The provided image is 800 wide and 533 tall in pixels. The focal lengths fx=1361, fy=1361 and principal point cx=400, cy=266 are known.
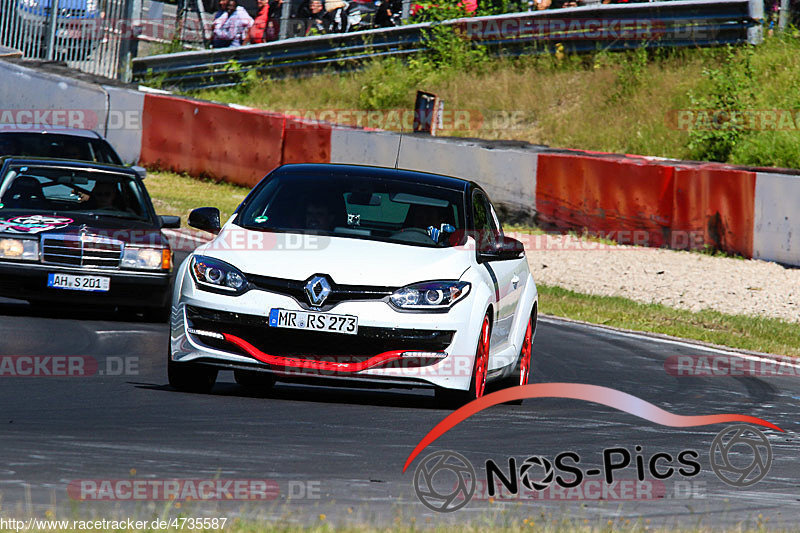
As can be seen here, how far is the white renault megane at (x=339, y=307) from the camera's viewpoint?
771 cm

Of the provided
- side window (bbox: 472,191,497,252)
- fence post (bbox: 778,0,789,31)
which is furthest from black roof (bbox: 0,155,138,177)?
fence post (bbox: 778,0,789,31)

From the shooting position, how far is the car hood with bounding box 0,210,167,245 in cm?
1211

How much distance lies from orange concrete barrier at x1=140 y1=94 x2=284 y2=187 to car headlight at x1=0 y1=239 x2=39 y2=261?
38.6 feet

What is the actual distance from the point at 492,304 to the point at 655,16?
17341mm

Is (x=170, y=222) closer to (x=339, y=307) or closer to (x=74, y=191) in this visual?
(x=74, y=191)

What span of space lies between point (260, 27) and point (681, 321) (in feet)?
59.1

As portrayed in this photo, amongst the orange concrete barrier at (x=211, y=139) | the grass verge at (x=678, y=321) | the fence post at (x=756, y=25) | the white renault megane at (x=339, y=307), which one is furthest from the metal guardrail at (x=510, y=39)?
the white renault megane at (x=339, y=307)

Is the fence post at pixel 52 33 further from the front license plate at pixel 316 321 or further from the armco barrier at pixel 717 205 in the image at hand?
the front license plate at pixel 316 321

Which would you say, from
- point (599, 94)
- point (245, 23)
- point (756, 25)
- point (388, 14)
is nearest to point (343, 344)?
point (756, 25)

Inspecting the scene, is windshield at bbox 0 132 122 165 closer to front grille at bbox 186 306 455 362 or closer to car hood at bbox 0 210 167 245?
car hood at bbox 0 210 167 245

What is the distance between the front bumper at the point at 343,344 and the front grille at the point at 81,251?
4.48 metres

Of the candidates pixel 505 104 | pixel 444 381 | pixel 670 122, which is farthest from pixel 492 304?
pixel 505 104

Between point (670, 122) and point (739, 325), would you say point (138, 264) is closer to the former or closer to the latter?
point (739, 325)

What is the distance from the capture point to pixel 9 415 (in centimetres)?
714
